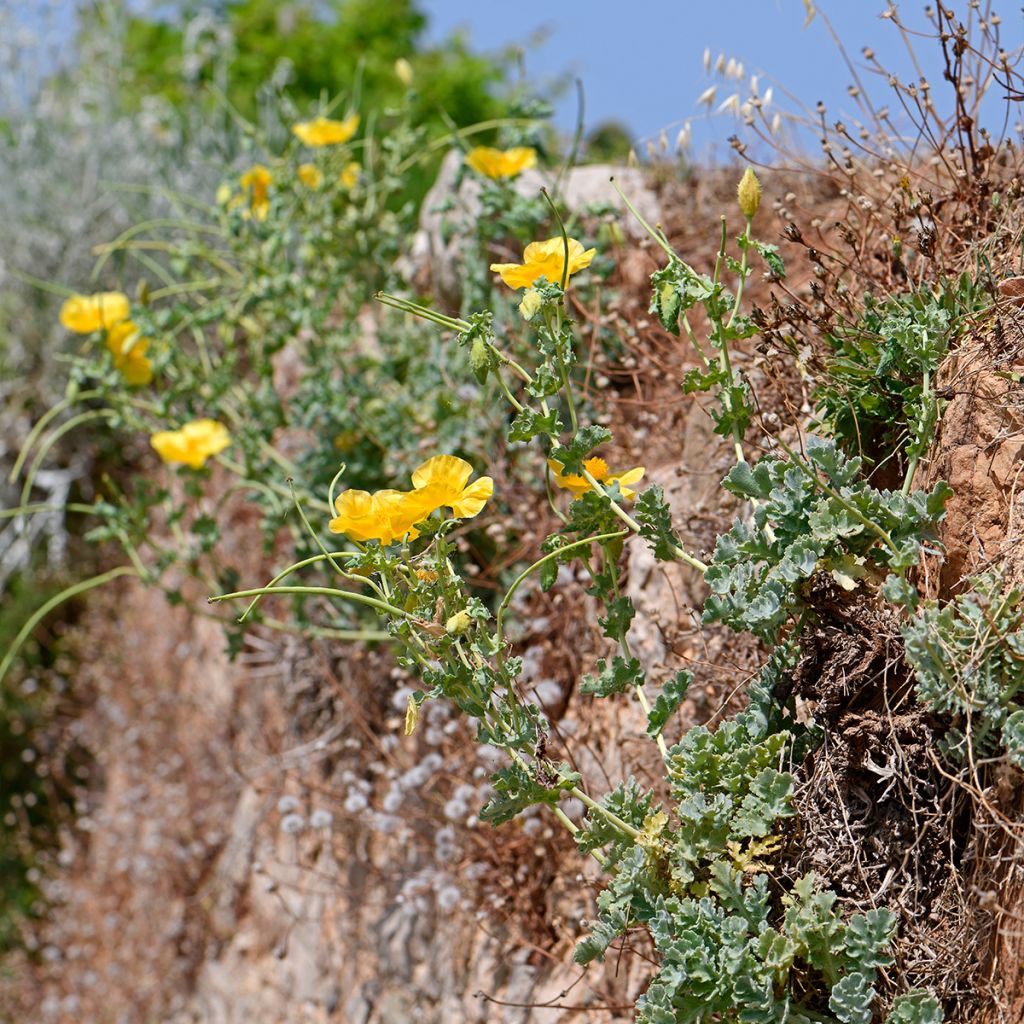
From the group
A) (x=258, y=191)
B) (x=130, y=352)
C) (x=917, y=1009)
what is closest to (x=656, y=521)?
(x=917, y=1009)

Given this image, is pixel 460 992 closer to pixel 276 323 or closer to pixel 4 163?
pixel 276 323

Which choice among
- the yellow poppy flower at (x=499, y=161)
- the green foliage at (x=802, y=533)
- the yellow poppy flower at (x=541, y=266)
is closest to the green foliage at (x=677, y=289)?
the yellow poppy flower at (x=541, y=266)

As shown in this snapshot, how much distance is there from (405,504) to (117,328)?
1.56m

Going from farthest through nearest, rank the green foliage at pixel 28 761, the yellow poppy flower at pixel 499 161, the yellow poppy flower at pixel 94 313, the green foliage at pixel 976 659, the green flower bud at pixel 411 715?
the green foliage at pixel 28 761 < the yellow poppy flower at pixel 94 313 < the yellow poppy flower at pixel 499 161 < the green flower bud at pixel 411 715 < the green foliage at pixel 976 659

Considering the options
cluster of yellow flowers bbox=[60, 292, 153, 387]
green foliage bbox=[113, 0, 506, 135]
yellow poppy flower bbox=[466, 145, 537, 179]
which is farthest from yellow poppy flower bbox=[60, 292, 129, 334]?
green foliage bbox=[113, 0, 506, 135]

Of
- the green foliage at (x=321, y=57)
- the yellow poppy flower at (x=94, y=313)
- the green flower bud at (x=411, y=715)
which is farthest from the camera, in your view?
the green foliage at (x=321, y=57)

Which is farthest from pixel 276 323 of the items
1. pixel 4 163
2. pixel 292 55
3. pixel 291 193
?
pixel 292 55

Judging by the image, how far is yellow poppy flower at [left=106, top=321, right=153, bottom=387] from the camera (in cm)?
290

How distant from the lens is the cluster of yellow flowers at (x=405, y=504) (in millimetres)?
1604

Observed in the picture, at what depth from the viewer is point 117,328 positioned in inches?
114

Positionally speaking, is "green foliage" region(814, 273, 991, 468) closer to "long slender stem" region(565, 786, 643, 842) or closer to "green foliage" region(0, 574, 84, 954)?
"long slender stem" region(565, 786, 643, 842)

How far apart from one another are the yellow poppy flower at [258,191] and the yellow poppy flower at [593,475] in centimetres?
149

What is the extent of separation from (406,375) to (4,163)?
293cm

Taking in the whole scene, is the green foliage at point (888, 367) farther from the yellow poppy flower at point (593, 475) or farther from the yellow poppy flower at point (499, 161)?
the yellow poppy flower at point (499, 161)
